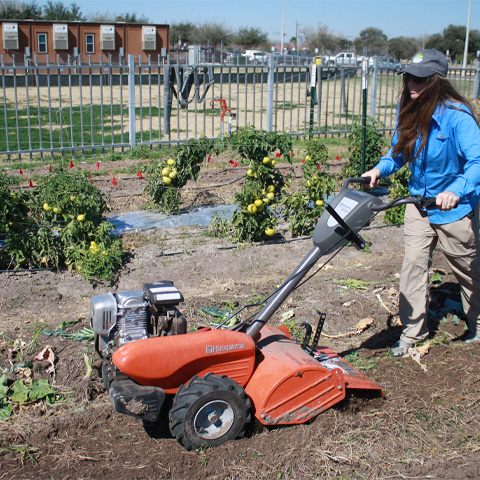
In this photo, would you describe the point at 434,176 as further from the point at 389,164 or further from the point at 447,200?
the point at 447,200

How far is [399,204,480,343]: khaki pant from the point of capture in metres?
→ 3.69

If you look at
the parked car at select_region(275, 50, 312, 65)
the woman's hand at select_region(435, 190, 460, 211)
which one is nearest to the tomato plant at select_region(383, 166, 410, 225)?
the woman's hand at select_region(435, 190, 460, 211)

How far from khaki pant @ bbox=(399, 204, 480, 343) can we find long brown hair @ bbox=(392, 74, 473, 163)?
1.57 feet

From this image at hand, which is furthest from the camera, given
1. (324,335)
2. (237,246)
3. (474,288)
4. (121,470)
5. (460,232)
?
(237,246)

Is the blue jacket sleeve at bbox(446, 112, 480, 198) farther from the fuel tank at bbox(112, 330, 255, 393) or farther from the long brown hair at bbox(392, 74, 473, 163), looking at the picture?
the fuel tank at bbox(112, 330, 255, 393)

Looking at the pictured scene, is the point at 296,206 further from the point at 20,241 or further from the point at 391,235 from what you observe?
the point at 20,241

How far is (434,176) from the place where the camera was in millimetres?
3641

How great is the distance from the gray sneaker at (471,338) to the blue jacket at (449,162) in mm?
1005

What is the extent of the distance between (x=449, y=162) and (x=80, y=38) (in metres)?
34.4

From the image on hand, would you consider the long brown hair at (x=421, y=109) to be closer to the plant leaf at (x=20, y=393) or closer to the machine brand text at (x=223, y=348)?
the machine brand text at (x=223, y=348)

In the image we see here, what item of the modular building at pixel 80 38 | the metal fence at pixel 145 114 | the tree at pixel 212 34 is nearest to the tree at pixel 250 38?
the tree at pixel 212 34

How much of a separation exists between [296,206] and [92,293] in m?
2.44

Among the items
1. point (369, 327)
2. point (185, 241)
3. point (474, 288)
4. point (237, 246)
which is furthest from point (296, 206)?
point (474, 288)

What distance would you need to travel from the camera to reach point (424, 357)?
4004 millimetres
